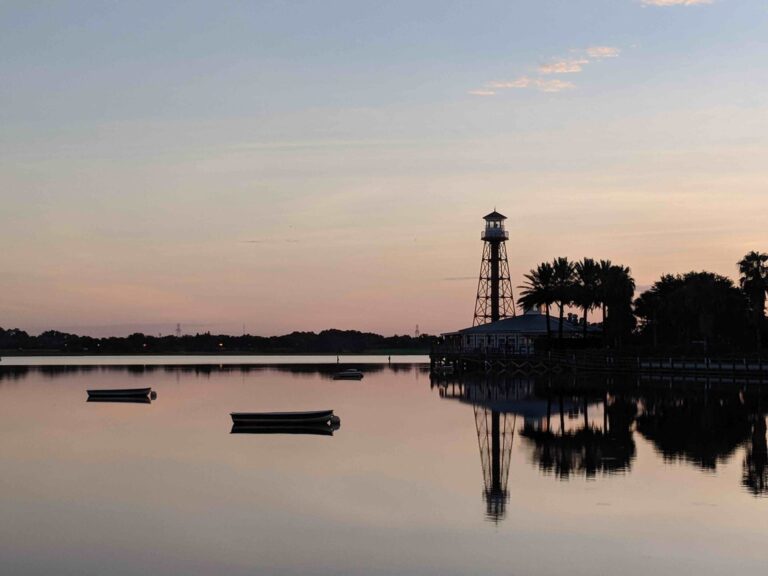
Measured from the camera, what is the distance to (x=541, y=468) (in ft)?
128

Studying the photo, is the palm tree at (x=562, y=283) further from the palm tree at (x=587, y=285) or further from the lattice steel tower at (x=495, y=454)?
the lattice steel tower at (x=495, y=454)

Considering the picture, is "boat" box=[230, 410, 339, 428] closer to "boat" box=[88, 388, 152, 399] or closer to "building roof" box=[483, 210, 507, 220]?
"boat" box=[88, 388, 152, 399]

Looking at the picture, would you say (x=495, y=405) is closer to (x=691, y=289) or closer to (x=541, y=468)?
(x=541, y=468)

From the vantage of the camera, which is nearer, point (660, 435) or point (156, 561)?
point (156, 561)

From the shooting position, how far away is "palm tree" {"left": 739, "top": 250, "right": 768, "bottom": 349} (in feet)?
325

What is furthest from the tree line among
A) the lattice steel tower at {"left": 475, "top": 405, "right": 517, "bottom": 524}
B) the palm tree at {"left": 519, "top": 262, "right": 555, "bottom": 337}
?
the lattice steel tower at {"left": 475, "top": 405, "right": 517, "bottom": 524}

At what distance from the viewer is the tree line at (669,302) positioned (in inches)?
4154

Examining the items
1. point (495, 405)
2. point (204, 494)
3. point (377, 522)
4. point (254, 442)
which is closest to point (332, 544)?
point (377, 522)

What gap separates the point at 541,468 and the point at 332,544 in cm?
1478

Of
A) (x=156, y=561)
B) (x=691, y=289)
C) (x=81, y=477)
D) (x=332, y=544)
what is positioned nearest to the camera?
(x=156, y=561)

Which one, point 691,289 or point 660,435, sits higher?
point 691,289

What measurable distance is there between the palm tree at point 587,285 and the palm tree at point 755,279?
75.8 ft

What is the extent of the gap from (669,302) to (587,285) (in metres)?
10.7

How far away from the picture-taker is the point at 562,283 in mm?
123812
